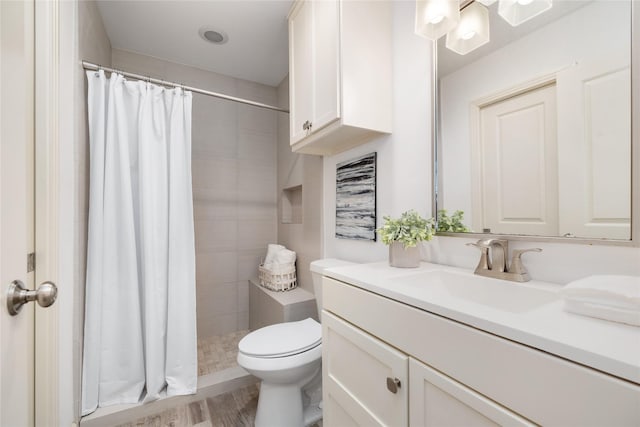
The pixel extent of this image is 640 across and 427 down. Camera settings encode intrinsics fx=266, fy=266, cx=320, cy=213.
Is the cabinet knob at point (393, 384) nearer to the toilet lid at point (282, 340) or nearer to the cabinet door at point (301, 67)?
the toilet lid at point (282, 340)

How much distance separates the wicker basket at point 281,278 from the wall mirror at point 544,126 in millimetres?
1395

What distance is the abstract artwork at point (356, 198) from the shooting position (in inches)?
57.7

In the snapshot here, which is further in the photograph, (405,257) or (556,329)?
(405,257)

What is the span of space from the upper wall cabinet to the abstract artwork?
0.52 ft

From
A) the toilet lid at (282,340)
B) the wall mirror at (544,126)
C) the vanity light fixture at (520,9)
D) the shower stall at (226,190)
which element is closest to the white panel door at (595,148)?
the wall mirror at (544,126)

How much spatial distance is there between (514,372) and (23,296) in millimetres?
1068

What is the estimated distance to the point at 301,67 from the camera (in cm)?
154

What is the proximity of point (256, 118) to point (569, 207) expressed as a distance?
97.9 inches

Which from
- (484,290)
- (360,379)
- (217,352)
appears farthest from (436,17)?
(217,352)

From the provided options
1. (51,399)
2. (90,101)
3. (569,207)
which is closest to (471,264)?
(569,207)

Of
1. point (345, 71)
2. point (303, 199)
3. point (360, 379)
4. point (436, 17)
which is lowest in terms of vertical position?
point (360, 379)

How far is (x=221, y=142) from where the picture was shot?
2.47 metres

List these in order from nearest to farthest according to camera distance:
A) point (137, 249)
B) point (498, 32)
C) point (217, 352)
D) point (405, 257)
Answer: point (498, 32) < point (405, 257) < point (137, 249) < point (217, 352)

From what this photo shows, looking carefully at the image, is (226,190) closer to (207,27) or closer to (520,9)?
(207,27)
